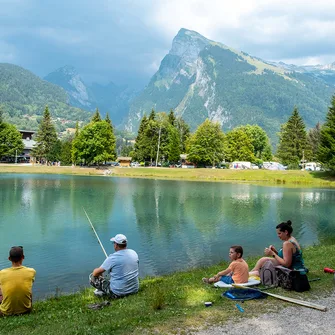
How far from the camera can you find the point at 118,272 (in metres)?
8.64

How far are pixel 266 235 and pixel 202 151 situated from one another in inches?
2906

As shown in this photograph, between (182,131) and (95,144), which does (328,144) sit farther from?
(182,131)

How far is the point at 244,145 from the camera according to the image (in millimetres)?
104625

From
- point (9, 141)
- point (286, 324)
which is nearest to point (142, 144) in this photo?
point (9, 141)

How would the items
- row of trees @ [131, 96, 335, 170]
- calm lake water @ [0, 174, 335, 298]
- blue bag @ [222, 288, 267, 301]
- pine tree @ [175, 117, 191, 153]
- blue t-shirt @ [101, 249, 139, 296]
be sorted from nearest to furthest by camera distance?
1. blue bag @ [222, 288, 267, 301]
2. blue t-shirt @ [101, 249, 139, 296]
3. calm lake water @ [0, 174, 335, 298]
4. row of trees @ [131, 96, 335, 170]
5. pine tree @ [175, 117, 191, 153]

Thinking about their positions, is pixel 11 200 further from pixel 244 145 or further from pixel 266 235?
pixel 244 145

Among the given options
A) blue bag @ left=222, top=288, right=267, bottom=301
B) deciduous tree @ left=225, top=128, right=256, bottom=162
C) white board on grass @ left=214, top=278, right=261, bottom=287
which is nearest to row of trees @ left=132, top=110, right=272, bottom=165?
deciduous tree @ left=225, top=128, right=256, bottom=162

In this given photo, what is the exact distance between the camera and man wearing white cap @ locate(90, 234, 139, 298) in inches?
334

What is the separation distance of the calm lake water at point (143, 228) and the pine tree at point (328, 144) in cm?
3104

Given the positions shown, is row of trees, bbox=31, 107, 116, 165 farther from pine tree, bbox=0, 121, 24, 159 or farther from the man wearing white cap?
the man wearing white cap

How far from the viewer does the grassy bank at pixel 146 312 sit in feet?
20.8

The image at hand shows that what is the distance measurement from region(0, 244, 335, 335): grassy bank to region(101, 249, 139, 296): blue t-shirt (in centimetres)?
32

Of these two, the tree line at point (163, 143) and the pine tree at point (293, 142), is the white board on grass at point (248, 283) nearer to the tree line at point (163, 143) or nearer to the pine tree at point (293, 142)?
the tree line at point (163, 143)

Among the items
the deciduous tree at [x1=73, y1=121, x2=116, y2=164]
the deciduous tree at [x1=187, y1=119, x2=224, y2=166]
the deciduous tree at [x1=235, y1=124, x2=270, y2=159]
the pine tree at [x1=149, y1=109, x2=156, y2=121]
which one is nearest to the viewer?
the deciduous tree at [x1=73, y1=121, x2=116, y2=164]
